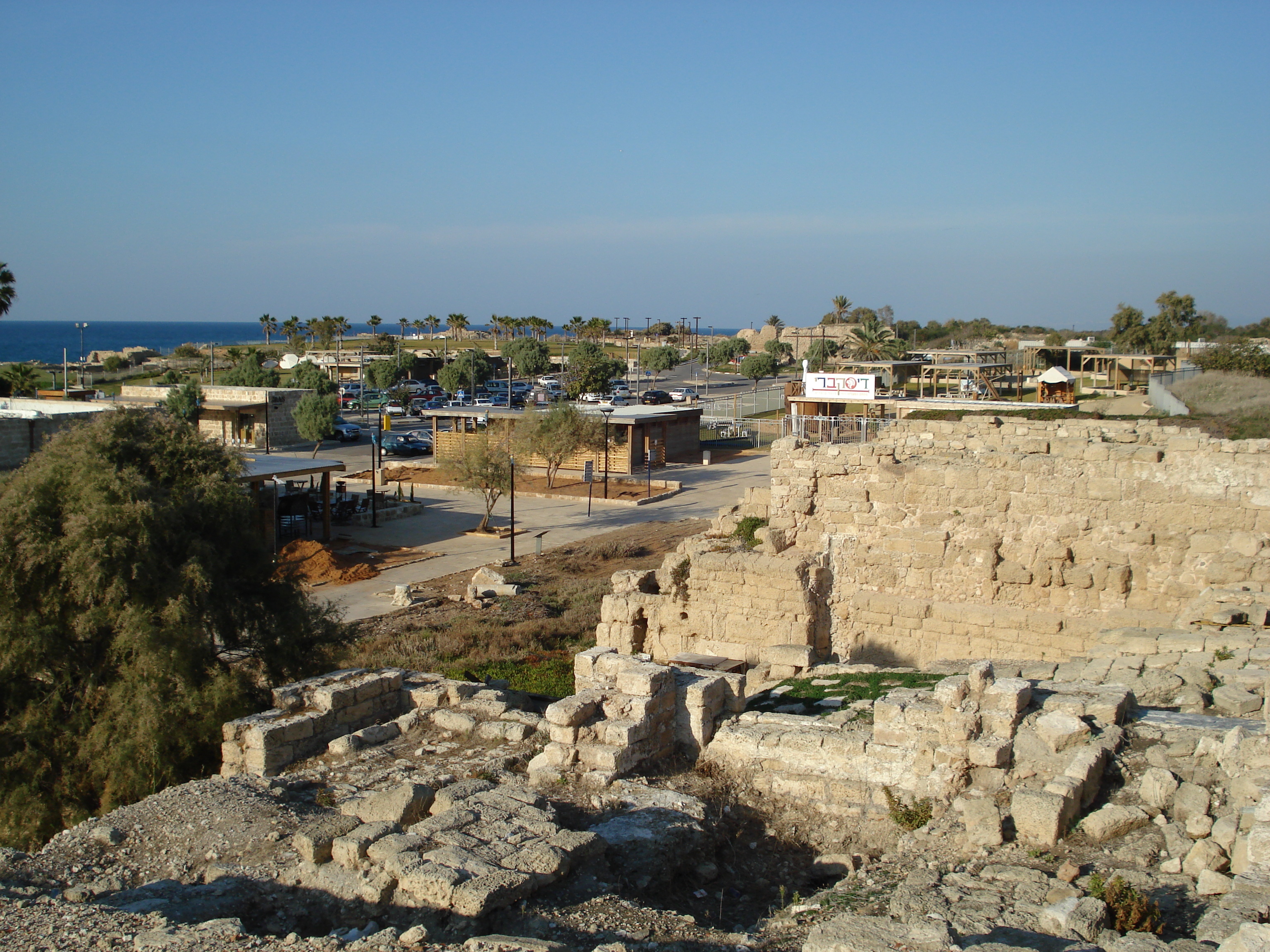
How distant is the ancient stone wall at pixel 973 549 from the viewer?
40.4ft

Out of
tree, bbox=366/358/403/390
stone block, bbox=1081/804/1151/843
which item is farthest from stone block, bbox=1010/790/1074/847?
tree, bbox=366/358/403/390

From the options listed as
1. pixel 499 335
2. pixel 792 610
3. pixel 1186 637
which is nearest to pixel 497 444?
pixel 792 610

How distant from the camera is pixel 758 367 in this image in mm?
74188

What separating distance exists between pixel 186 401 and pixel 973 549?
3773 centimetres

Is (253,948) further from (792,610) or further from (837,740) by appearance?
(792,610)

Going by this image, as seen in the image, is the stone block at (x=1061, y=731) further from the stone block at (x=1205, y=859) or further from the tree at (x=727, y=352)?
the tree at (x=727, y=352)

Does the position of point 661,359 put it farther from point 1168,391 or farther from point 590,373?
point 1168,391

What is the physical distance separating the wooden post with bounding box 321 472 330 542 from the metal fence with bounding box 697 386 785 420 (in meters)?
30.1

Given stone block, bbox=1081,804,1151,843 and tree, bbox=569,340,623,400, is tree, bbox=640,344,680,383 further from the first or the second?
stone block, bbox=1081,804,1151,843

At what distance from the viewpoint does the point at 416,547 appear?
27.8 meters

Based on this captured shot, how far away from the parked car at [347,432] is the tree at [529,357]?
2235cm

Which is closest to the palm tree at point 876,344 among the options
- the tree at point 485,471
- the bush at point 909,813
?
the tree at point 485,471

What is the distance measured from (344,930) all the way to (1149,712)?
6905 millimetres

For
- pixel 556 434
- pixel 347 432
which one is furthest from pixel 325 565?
pixel 347 432
